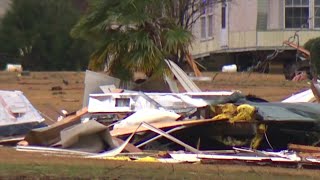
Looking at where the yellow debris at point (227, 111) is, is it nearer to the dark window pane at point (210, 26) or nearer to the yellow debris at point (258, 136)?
the yellow debris at point (258, 136)

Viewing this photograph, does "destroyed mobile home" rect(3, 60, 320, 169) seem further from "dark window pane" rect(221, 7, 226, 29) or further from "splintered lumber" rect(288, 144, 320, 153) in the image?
"dark window pane" rect(221, 7, 226, 29)

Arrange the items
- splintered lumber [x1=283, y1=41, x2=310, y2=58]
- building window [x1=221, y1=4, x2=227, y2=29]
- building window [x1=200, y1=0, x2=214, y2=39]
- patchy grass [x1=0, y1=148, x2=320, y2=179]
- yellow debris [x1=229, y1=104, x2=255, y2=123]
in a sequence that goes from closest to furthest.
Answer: patchy grass [x1=0, y1=148, x2=320, y2=179] → yellow debris [x1=229, y1=104, x2=255, y2=123] → splintered lumber [x1=283, y1=41, x2=310, y2=58] → building window [x1=221, y1=4, x2=227, y2=29] → building window [x1=200, y1=0, x2=214, y2=39]

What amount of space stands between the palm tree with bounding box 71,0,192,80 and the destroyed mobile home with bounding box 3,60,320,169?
7.28ft

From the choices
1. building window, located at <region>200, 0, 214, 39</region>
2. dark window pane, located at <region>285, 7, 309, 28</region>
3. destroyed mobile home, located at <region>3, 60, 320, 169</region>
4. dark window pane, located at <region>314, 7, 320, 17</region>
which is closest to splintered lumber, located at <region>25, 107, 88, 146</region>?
destroyed mobile home, located at <region>3, 60, 320, 169</region>

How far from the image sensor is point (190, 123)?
1191 cm

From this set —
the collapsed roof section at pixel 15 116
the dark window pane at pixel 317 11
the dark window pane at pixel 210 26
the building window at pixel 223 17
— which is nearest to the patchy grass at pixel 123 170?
the collapsed roof section at pixel 15 116

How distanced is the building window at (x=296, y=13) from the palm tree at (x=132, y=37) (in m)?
19.5

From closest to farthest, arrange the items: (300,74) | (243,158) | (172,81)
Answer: (243,158) → (172,81) → (300,74)

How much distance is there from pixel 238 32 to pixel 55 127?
2530 cm

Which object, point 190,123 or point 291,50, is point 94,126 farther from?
point 291,50

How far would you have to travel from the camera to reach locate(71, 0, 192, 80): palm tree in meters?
15.6

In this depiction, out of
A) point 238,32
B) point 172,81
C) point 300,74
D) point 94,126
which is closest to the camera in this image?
point 94,126

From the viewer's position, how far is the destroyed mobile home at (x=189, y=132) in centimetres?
1090

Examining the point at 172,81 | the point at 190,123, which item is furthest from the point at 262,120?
the point at 172,81
